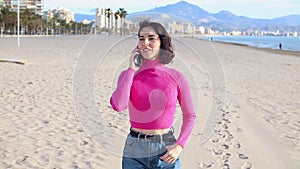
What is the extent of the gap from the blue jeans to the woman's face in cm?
42

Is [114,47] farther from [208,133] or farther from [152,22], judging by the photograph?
[208,133]

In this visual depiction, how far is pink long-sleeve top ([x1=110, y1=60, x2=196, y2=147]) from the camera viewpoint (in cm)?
193

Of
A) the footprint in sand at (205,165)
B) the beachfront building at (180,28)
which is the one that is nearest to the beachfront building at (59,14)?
the footprint in sand at (205,165)

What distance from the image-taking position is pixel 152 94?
1.93m

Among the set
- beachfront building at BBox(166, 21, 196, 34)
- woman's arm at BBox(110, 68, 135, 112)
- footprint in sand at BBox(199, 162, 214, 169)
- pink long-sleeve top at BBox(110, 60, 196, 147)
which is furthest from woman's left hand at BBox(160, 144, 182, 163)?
footprint in sand at BBox(199, 162, 214, 169)

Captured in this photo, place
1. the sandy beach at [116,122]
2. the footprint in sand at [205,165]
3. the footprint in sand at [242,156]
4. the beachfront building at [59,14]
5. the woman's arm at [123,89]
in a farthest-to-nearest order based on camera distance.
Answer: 1. the beachfront building at [59,14]
2. the footprint in sand at [242,156]
3. the footprint in sand at [205,165]
4. the sandy beach at [116,122]
5. the woman's arm at [123,89]

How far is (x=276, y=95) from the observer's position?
34.9 feet

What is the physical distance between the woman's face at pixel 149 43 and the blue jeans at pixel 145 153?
423 mm

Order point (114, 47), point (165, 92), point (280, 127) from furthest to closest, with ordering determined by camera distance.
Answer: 1. point (280, 127)
2. point (114, 47)
3. point (165, 92)

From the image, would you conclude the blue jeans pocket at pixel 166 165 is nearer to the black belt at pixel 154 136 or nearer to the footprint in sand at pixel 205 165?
the black belt at pixel 154 136

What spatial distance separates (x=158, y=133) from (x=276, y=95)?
30.3 feet

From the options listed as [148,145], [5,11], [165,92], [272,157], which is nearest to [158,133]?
[148,145]

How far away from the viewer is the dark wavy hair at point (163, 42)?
1978mm

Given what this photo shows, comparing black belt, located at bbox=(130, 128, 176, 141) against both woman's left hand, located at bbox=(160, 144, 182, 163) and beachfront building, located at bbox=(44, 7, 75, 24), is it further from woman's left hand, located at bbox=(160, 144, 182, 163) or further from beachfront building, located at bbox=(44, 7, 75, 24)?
beachfront building, located at bbox=(44, 7, 75, 24)
